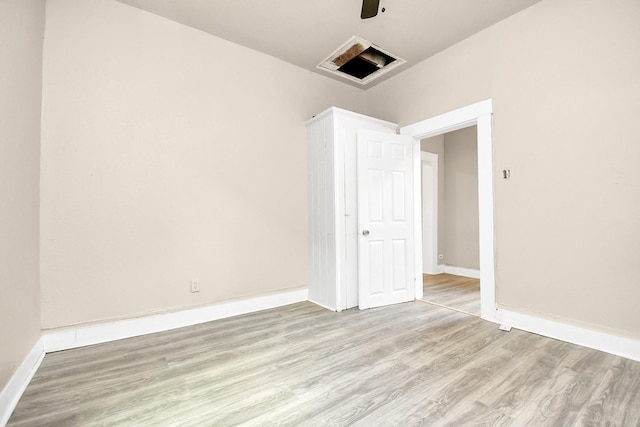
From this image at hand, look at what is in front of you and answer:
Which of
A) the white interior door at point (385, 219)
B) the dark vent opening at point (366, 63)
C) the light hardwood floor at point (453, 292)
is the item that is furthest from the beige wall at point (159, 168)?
the light hardwood floor at point (453, 292)

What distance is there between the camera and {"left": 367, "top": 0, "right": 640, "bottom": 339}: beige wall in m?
2.04

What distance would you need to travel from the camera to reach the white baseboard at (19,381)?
142cm

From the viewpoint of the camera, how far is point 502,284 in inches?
105

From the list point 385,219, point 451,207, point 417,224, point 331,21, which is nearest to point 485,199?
point 417,224

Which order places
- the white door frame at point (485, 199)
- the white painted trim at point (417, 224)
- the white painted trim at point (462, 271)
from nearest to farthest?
the white door frame at point (485, 199), the white painted trim at point (417, 224), the white painted trim at point (462, 271)

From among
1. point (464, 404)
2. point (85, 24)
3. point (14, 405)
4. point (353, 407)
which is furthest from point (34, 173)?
point (464, 404)

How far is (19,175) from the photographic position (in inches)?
70.1

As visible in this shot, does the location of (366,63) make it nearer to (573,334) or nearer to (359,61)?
(359,61)

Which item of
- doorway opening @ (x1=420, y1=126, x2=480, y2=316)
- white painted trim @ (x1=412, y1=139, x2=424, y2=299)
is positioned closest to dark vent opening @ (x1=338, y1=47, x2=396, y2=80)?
white painted trim @ (x1=412, y1=139, x2=424, y2=299)

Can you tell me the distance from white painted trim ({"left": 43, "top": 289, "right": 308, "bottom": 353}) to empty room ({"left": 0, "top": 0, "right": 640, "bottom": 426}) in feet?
0.06

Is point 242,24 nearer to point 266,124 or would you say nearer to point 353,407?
point 266,124

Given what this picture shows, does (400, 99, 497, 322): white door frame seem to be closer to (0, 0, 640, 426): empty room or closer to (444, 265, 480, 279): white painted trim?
(0, 0, 640, 426): empty room

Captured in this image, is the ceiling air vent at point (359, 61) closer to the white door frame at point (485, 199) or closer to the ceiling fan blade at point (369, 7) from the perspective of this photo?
the ceiling fan blade at point (369, 7)

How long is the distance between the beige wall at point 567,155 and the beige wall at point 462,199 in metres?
2.31
